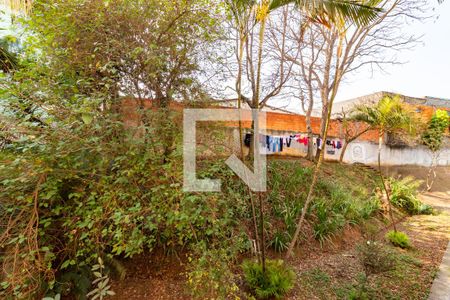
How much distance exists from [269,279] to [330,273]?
4.44ft

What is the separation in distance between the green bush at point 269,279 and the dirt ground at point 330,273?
0.28 m

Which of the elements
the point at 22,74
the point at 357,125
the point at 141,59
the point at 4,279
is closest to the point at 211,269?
the point at 4,279

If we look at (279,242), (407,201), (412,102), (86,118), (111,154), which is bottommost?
(407,201)

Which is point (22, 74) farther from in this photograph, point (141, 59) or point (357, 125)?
point (357, 125)

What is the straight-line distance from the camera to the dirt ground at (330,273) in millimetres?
2711

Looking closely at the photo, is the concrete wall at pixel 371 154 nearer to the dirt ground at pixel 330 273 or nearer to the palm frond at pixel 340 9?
the dirt ground at pixel 330 273

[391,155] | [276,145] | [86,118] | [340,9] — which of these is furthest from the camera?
[391,155]

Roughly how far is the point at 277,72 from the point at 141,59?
4224 mm

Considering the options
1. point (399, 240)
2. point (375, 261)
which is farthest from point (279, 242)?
point (399, 240)

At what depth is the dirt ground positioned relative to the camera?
271 cm

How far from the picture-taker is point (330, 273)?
3.30 m

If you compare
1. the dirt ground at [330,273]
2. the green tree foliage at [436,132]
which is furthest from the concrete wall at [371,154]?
the dirt ground at [330,273]

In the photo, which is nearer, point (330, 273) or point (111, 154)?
point (111, 154)

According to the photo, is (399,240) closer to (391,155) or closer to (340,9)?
(340,9)
